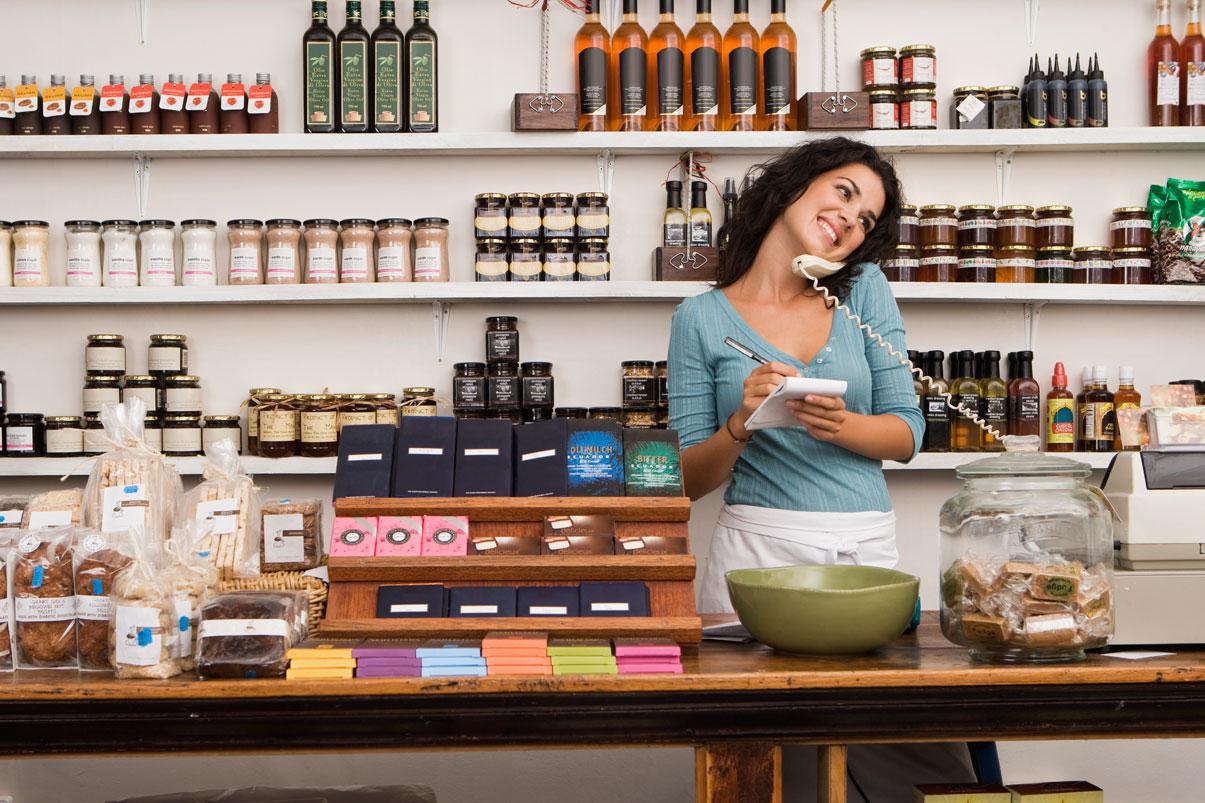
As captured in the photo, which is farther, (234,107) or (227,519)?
(234,107)

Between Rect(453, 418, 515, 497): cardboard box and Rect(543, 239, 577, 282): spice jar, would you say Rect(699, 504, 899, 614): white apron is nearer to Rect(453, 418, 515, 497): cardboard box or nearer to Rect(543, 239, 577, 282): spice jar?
Rect(453, 418, 515, 497): cardboard box

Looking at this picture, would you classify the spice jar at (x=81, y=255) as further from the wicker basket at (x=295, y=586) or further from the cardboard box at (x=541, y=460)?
the cardboard box at (x=541, y=460)

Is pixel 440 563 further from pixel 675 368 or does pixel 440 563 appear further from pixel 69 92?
pixel 69 92

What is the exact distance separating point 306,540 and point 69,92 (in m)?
1.77

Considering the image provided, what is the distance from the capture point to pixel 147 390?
9.05 feet

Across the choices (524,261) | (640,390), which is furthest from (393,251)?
(640,390)

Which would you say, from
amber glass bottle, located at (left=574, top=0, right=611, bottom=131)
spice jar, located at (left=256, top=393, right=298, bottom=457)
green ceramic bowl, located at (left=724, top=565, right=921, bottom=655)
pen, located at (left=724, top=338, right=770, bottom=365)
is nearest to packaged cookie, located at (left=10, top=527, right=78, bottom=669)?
green ceramic bowl, located at (left=724, top=565, right=921, bottom=655)

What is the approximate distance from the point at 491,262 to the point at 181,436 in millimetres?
818

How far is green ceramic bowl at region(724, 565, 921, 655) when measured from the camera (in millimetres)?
1317

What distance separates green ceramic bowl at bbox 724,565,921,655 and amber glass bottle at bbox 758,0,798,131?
1617 millimetres

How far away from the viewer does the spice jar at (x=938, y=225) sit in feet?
9.12

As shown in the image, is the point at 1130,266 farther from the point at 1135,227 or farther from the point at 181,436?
the point at 181,436

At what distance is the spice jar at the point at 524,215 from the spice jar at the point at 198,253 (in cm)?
71

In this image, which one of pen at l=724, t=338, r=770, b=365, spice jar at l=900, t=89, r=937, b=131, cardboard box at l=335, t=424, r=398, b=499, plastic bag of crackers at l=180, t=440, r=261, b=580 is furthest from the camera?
spice jar at l=900, t=89, r=937, b=131
